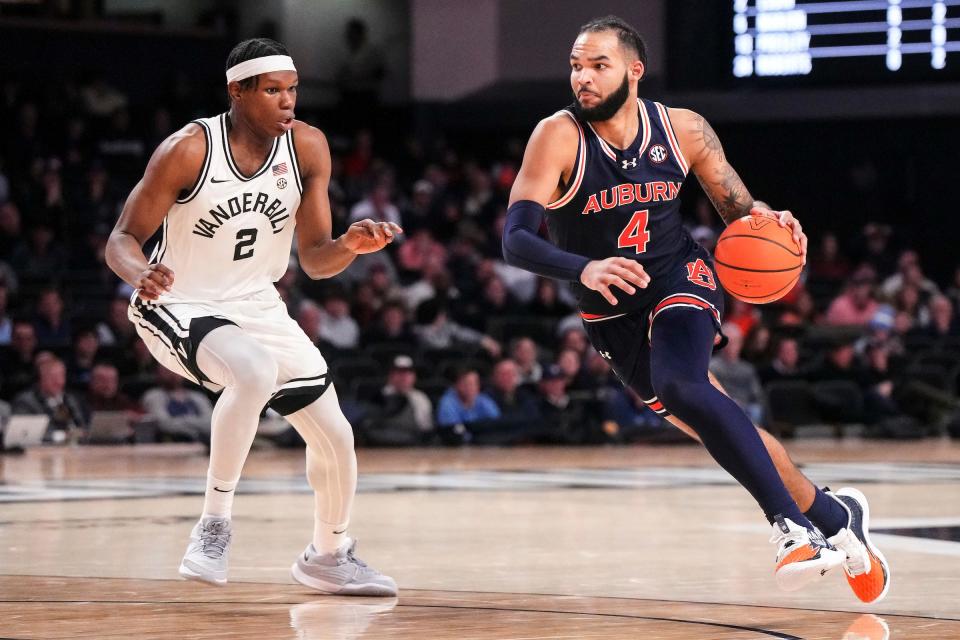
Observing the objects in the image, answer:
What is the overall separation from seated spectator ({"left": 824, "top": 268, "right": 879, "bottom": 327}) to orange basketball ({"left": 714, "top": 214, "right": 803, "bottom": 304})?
12857mm

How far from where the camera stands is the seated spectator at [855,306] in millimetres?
18250

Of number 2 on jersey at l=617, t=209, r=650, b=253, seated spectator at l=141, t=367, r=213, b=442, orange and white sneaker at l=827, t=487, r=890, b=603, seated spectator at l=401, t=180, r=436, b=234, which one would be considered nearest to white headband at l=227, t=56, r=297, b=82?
number 2 on jersey at l=617, t=209, r=650, b=253

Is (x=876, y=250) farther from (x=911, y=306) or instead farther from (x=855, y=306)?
(x=855, y=306)

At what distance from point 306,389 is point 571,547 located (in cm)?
199

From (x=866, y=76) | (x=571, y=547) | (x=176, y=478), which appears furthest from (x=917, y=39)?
(x=571, y=547)

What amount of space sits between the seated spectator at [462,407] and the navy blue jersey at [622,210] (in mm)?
9269

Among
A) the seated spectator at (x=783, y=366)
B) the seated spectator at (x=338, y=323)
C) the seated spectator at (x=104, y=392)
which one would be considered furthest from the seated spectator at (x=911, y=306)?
the seated spectator at (x=104, y=392)

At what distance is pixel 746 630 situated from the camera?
468cm

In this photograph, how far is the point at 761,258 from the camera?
18.3 ft

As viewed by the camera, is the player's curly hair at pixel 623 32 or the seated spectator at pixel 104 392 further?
the seated spectator at pixel 104 392

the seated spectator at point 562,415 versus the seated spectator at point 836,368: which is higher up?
the seated spectator at point 836,368

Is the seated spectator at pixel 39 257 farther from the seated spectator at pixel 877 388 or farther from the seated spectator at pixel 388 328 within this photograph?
the seated spectator at pixel 877 388

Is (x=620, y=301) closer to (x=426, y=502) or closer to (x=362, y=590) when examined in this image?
(x=362, y=590)

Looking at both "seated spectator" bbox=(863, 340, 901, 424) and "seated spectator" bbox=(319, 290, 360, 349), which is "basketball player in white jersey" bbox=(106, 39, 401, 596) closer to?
"seated spectator" bbox=(319, 290, 360, 349)
